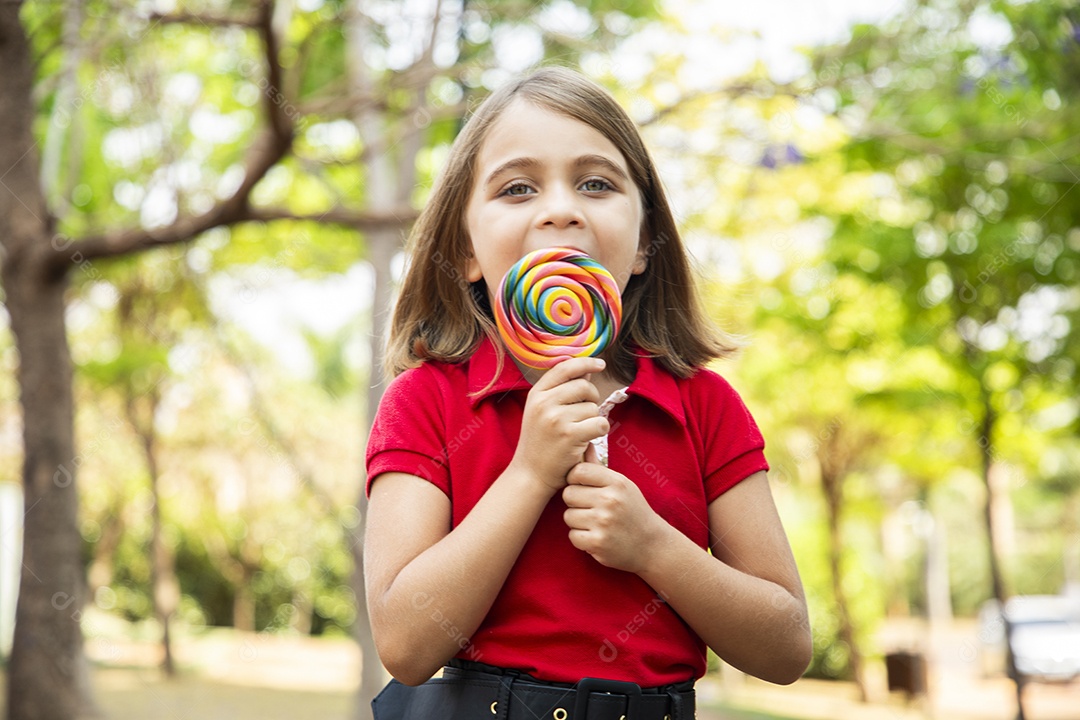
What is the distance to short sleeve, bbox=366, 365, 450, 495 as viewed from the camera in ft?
5.63

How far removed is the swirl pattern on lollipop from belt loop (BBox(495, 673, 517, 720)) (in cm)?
55

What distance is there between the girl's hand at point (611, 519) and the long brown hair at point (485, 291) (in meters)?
0.36

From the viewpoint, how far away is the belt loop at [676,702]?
1661mm

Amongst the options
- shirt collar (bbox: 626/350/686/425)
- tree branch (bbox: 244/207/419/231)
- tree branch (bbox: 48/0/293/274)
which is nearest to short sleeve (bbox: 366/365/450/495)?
shirt collar (bbox: 626/350/686/425)

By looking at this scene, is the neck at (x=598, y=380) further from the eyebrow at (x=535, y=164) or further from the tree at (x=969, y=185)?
the tree at (x=969, y=185)

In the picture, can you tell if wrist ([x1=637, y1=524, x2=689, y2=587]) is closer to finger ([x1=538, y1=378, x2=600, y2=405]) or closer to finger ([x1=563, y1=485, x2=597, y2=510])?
finger ([x1=563, y1=485, x2=597, y2=510])

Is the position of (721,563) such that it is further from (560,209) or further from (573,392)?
(560,209)

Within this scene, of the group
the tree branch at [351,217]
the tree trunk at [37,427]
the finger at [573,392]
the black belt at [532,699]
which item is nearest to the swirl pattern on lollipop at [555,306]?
the finger at [573,392]

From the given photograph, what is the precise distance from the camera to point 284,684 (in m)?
16.8

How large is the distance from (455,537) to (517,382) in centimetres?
34

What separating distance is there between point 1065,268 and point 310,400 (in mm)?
20549

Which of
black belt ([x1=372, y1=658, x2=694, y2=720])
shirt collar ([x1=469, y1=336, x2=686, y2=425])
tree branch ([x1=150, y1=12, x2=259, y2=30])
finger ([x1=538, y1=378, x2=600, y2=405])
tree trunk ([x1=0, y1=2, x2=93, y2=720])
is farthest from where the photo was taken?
tree trunk ([x1=0, y1=2, x2=93, y2=720])

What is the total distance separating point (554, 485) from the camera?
64.9 inches

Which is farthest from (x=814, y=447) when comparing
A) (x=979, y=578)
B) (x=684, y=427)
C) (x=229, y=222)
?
(x=979, y=578)
